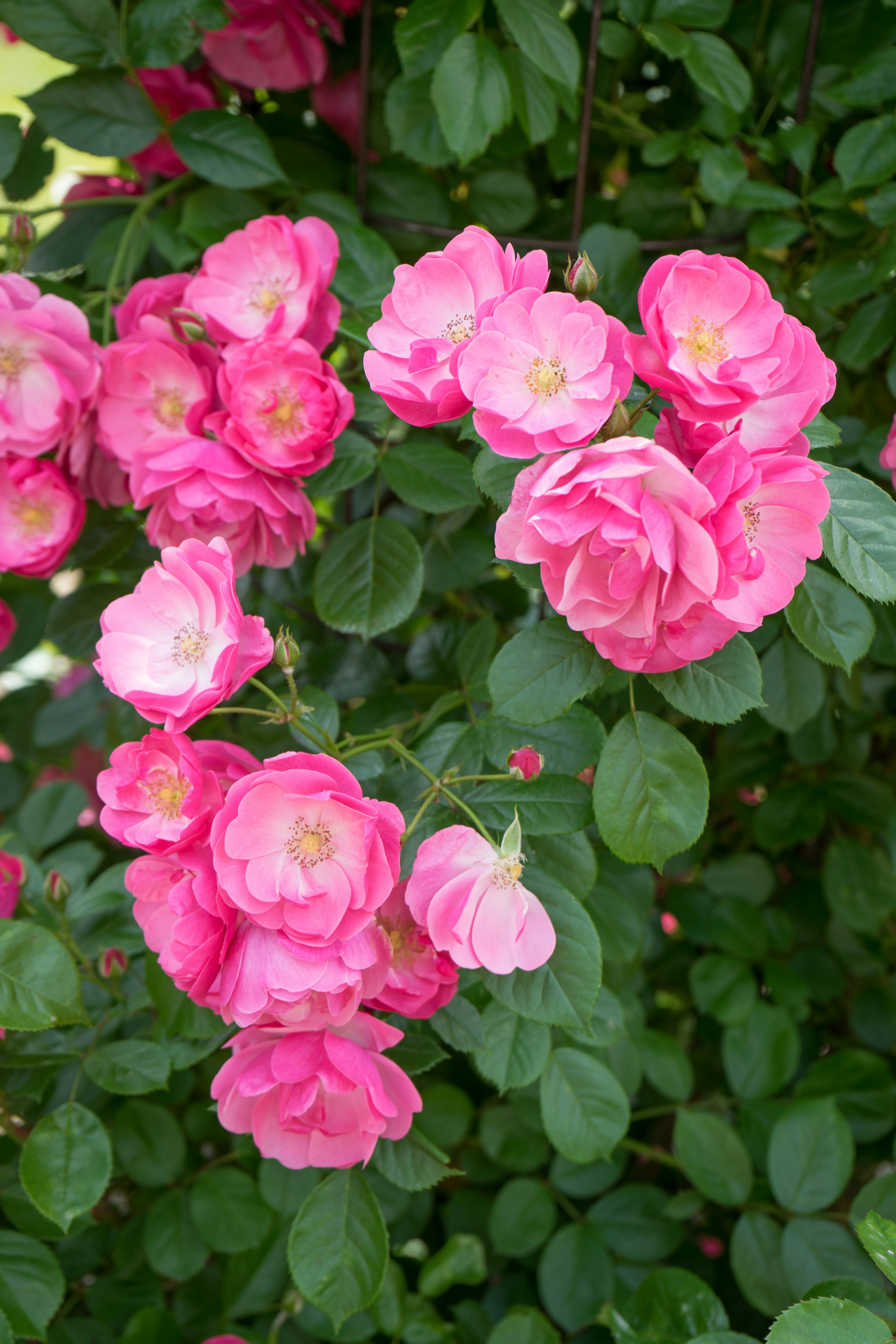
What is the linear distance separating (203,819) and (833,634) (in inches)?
19.3

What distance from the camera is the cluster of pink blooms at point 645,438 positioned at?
1.80 ft

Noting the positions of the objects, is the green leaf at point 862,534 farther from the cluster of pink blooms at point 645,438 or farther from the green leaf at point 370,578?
the green leaf at point 370,578

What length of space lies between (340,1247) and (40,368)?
0.78m

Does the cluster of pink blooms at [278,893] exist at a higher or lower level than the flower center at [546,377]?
lower

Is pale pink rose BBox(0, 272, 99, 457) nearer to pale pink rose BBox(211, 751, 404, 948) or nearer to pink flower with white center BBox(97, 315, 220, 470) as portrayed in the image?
pink flower with white center BBox(97, 315, 220, 470)

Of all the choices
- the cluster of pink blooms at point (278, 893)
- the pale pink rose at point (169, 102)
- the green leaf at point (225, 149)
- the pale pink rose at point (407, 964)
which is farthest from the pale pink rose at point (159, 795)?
the pale pink rose at point (169, 102)

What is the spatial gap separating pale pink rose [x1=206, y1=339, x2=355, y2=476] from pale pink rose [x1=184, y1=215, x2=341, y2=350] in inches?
1.2

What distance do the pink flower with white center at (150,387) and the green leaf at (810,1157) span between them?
3.15 ft

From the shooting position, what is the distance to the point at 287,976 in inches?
23.0

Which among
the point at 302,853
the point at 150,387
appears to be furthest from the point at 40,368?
the point at 302,853

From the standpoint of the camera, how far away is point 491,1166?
125 centimetres

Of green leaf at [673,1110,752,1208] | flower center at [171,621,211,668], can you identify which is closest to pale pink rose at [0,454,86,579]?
flower center at [171,621,211,668]

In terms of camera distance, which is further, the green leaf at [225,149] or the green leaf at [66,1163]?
the green leaf at [225,149]

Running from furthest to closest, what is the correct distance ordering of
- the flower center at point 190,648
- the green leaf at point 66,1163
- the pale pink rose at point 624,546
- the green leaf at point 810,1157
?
the green leaf at point 810,1157, the green leaf at point 66,1163, the flower center at point 190,648, the pale pink rose at point 624,546
